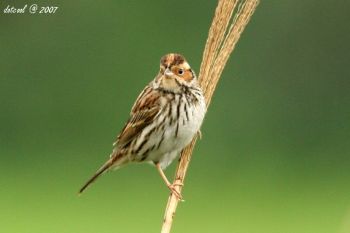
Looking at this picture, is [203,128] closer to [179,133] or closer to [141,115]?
[141,115]

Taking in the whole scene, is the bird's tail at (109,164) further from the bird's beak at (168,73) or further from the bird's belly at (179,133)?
the bird's beak at (168,73)

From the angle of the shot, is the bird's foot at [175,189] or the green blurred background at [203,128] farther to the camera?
the green blurred background at [203,128]

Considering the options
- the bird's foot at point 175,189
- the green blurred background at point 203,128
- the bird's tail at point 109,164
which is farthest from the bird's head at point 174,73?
the green blurred background at point 203,128

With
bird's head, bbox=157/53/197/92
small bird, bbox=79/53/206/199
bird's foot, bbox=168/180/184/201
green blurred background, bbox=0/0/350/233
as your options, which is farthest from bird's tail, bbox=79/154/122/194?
green blurred background, bbox=0/0/350/233

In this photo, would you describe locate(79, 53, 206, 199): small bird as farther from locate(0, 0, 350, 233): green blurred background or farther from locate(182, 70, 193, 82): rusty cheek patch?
locate(0, 0, 350, 233): green blurred background

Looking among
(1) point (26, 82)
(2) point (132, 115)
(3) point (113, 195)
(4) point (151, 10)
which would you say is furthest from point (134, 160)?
(4) point (151, 10)

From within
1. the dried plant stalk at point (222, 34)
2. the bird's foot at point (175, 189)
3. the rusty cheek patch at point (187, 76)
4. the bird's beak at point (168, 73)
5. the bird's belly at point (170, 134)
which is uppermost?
the dried plant stalk at point (222, 34)

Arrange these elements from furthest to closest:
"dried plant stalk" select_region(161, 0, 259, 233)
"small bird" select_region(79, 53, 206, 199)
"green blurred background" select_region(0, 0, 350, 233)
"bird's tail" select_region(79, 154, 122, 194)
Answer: "green blurred background" select_region(0, 0, 350, 233) < "bird's tail" select_region(79, 154, 122, 194) < "small bird" select_region(79, 53, 206, 199) < "dried plant stalk" select_region(161, 0, 259, 233)
